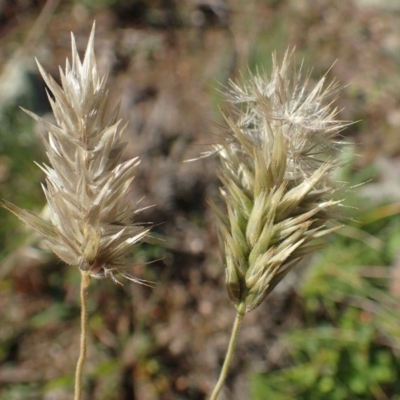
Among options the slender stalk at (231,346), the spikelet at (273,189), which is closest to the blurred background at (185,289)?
the spikelet at (273,189)

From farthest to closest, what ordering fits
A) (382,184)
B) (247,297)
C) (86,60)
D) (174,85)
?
1. (174,85)
2. (382,184)
3. (247,297)
4. (86,60)

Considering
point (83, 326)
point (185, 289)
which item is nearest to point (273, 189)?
point (83, 326)

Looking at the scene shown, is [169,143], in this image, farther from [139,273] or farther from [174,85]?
[139,273]

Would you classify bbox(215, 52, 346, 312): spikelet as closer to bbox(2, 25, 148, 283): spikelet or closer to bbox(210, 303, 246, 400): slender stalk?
bbox(210, 303, 246, 400): slender stalk

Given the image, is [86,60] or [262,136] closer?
[86,60]

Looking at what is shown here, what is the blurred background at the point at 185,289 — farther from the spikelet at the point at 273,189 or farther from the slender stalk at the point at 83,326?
the slender stalk at the point at 83,326

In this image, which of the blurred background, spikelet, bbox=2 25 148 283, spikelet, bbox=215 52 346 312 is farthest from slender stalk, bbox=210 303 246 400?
the blurred background

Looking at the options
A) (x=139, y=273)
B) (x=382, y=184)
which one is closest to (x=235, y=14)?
(x=382, y=184)

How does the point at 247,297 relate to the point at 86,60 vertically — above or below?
below
